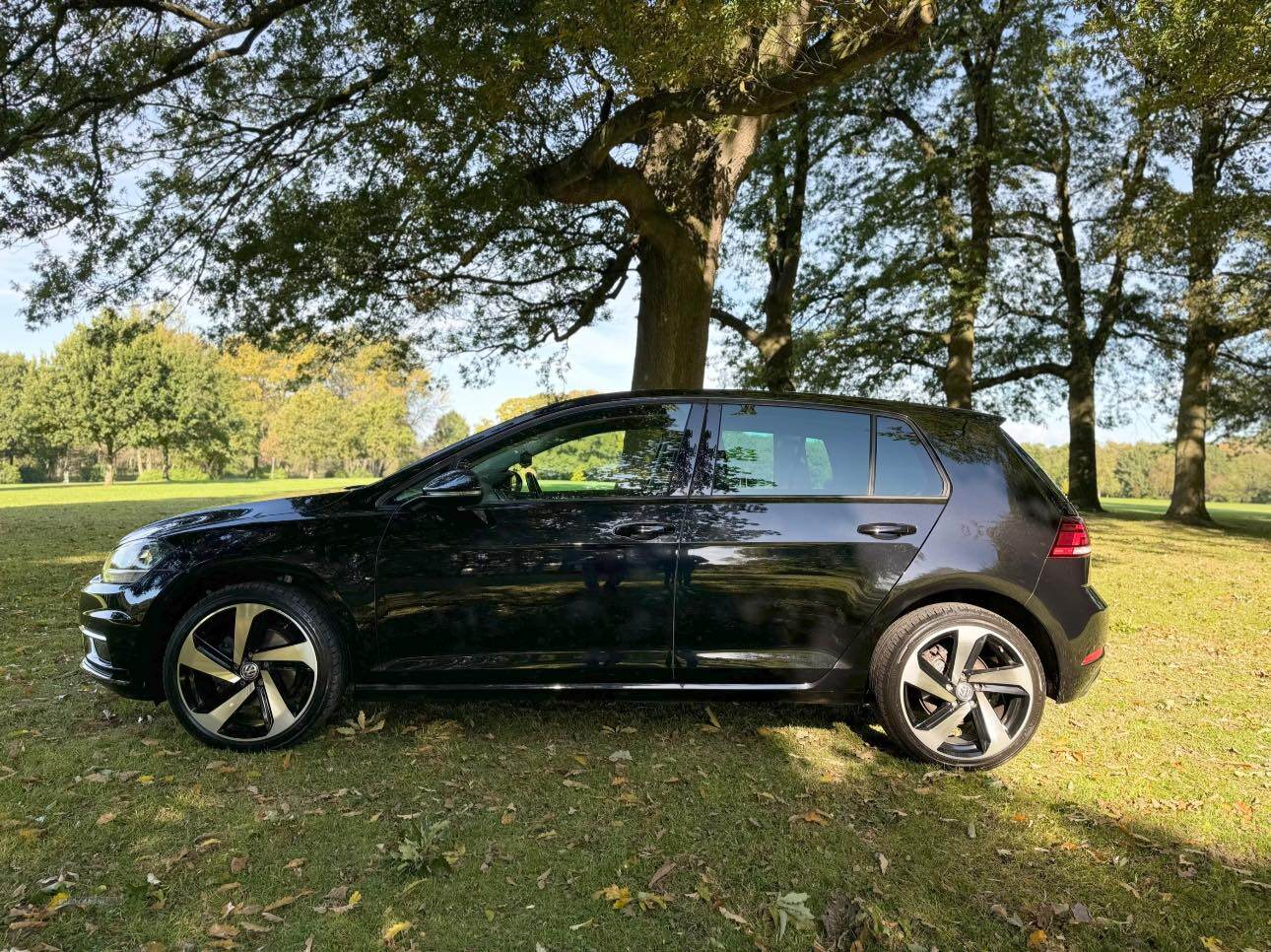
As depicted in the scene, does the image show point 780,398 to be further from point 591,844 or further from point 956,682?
point 591,844

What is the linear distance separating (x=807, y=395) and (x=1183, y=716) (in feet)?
9.42

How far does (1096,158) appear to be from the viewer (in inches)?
722

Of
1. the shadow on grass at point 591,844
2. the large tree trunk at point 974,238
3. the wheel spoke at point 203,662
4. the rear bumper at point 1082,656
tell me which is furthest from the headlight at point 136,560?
the large tree trunk at point 974,238

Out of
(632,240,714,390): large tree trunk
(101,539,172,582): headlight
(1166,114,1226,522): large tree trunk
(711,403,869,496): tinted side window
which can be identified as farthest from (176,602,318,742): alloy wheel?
(1166,114,1226,522): large tree trunk

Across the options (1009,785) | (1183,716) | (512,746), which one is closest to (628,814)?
(512,746)

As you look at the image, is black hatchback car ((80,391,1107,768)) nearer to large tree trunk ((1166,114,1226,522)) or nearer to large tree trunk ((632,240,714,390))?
large tree trunk ((632,240,714,390))

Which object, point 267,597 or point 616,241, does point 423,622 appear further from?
point 616,241

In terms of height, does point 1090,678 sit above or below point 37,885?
above

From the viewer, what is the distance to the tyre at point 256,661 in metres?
3.58

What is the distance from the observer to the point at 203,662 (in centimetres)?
359

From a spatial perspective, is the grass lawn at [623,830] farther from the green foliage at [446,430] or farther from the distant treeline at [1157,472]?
the green foliage at [446,430]

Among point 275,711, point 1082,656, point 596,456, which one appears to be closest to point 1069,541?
point 1082,656

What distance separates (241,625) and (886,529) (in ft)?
9.92

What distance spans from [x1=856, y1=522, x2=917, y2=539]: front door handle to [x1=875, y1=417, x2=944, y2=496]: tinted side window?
0.16 m
